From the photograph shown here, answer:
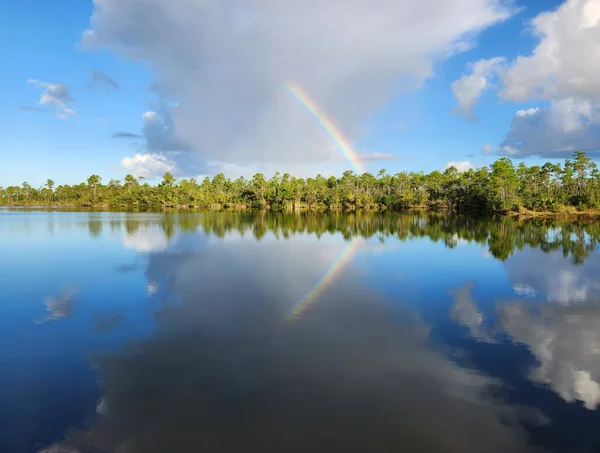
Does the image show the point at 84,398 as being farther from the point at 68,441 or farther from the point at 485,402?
the point at 485,402

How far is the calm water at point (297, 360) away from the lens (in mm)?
6152

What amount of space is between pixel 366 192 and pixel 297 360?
101114 mm

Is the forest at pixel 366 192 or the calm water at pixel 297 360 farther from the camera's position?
the forest at pixel 366 192

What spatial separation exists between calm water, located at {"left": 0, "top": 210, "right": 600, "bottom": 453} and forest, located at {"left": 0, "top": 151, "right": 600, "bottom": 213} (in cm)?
6078

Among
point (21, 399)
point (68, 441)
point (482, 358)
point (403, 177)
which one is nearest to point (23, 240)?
point (21, 399)

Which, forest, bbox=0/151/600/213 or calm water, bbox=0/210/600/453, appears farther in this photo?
forest, bbox=0/151/600/213

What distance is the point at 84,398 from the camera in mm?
7070

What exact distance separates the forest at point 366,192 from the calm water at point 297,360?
2393 inches

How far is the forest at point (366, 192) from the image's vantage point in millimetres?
71625

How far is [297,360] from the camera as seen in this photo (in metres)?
8.73

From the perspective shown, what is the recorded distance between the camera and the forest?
71.6 meters

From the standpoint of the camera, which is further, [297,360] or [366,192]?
[366,192]

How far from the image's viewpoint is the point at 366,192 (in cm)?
10725

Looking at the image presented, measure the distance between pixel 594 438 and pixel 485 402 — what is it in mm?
1611
